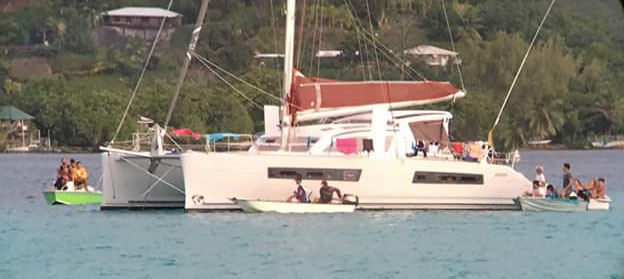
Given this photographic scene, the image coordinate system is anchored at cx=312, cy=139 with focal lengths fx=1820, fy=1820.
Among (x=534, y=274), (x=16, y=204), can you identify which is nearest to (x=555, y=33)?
(x=16, y=204)

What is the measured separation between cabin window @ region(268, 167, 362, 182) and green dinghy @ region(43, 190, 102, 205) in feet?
33.3

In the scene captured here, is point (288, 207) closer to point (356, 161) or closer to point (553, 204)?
point (356, 161)

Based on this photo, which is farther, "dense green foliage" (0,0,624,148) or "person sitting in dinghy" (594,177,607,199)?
→ "dense green foliage" (0,0,624,148)

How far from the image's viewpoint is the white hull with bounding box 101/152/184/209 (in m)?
51.6

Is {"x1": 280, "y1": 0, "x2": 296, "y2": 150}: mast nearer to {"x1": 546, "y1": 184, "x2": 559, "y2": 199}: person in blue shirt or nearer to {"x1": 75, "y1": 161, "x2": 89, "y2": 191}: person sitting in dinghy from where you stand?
{"x1": 546, "y1": 184, "x2": 559, "y2": 199}: person in blue shirt

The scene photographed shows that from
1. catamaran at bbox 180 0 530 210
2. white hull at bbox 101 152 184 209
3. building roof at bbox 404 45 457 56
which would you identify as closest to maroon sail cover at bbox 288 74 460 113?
catamaran at bbox 180 0 530 210

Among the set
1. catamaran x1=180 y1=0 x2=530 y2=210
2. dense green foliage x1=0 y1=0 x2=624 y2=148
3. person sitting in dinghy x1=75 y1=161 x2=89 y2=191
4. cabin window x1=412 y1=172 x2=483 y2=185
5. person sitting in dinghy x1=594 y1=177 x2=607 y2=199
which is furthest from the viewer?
dense green foliage x1=0 y1=0 x2=624 y2=148

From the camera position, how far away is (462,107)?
112 meters

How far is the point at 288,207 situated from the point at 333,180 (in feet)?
4.77

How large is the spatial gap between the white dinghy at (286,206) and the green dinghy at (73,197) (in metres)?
9.48

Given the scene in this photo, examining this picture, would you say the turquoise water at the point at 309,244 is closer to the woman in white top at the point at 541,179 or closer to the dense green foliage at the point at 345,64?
the woman in white top at the point at 541,179

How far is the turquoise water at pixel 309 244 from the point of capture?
126ft

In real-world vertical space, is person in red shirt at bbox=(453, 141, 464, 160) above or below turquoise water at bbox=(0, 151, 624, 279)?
above

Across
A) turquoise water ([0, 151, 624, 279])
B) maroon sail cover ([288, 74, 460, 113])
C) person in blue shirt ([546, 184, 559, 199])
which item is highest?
maroon sail cover ([288, 74, 460, 113])
